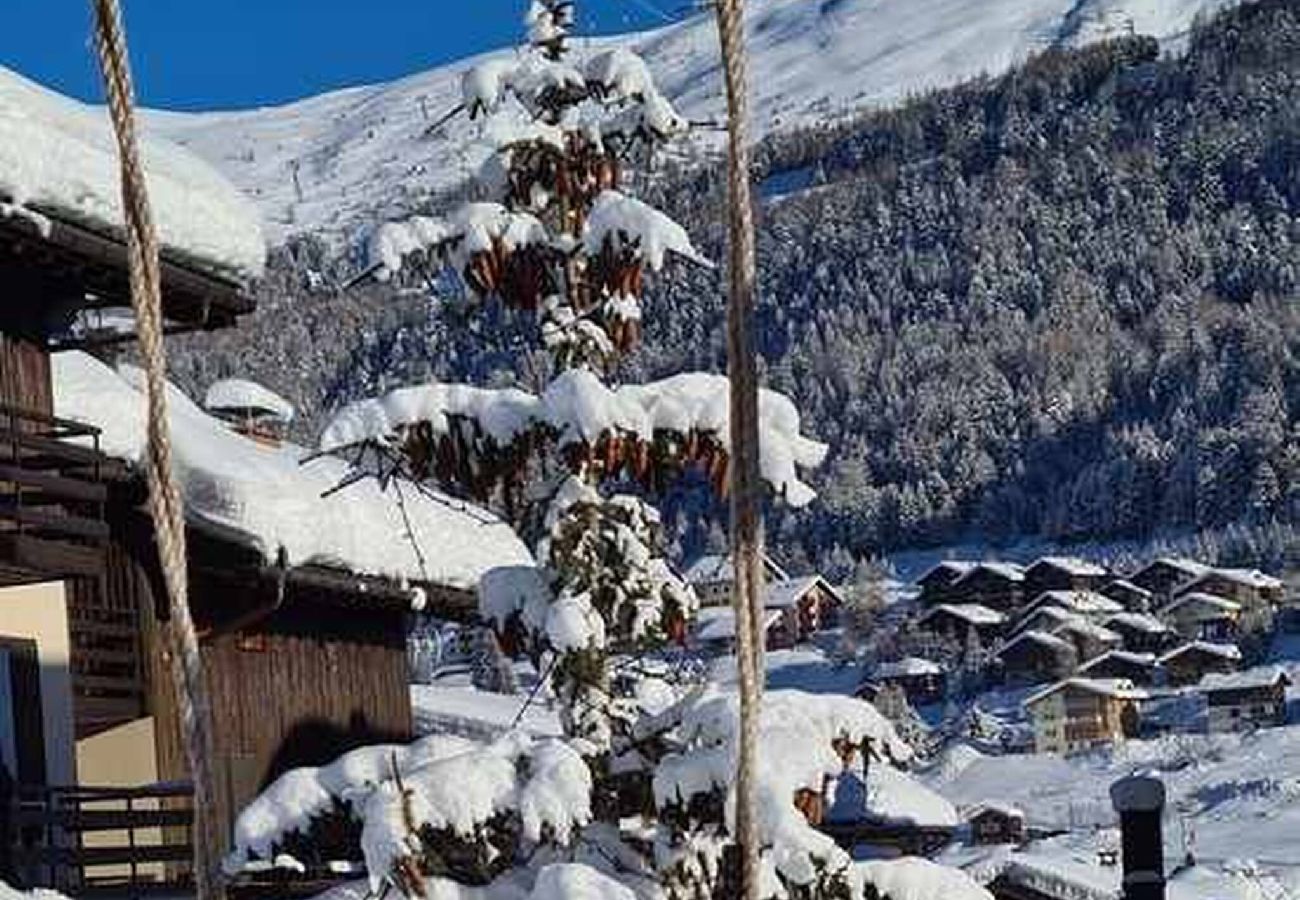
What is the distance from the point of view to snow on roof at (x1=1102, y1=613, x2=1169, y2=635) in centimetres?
11744

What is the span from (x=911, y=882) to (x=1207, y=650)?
10426 centimetres

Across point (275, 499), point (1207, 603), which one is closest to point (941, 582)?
point (1207, 603)

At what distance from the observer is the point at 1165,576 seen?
12825 centimetres

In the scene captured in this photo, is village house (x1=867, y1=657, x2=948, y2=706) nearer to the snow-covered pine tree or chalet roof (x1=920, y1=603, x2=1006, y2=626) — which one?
chalet roof (x1=920, y1=603, x2=1006, y2=626)

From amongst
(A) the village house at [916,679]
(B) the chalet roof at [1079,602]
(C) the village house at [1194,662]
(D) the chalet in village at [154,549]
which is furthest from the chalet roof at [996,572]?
(D) the chalet in village at [154,549]

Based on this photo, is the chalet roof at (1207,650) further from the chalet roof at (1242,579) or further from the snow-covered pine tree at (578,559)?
the snow-covered pine tree at (578,559)

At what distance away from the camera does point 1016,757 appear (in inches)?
3802

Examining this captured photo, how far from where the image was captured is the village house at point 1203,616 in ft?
387

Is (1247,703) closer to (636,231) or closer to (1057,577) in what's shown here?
(1057,577)

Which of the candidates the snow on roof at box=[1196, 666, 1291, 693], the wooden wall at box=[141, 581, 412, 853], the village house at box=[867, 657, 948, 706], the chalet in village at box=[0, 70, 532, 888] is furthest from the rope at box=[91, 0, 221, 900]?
the village house at box=[867, 657, 948, 706]

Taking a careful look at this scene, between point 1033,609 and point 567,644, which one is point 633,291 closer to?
point 567,644

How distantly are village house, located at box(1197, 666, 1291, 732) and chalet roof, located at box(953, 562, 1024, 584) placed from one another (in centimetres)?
2761

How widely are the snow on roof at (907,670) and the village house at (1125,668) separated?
21.1 feet

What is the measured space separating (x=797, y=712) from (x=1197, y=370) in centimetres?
16967
